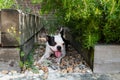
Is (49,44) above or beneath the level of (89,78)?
above

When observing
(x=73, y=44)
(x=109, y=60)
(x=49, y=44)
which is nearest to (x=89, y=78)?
(x=109, y=60)

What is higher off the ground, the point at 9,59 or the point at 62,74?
the point at 9,59

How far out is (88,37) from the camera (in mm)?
2553

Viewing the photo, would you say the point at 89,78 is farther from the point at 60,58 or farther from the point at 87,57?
the point at 60,58

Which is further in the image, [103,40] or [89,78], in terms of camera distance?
[103,40]

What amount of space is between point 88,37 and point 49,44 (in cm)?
81

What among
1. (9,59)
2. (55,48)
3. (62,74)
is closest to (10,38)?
(9,59)

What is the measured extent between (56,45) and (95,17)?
0.84 metres

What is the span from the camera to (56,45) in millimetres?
3189

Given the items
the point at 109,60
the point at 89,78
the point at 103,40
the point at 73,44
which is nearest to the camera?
the point at 89,78

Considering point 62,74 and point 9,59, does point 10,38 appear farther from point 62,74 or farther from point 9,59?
point 62,74

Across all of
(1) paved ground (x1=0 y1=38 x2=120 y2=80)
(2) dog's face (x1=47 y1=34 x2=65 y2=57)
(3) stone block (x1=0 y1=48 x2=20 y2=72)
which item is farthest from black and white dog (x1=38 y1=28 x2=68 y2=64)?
(3) stone block (x1=0 y1=48 x2=20 y2=72)

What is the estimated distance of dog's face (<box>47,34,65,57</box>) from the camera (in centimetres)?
318

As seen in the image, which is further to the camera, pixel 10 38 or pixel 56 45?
pixel 56 45
